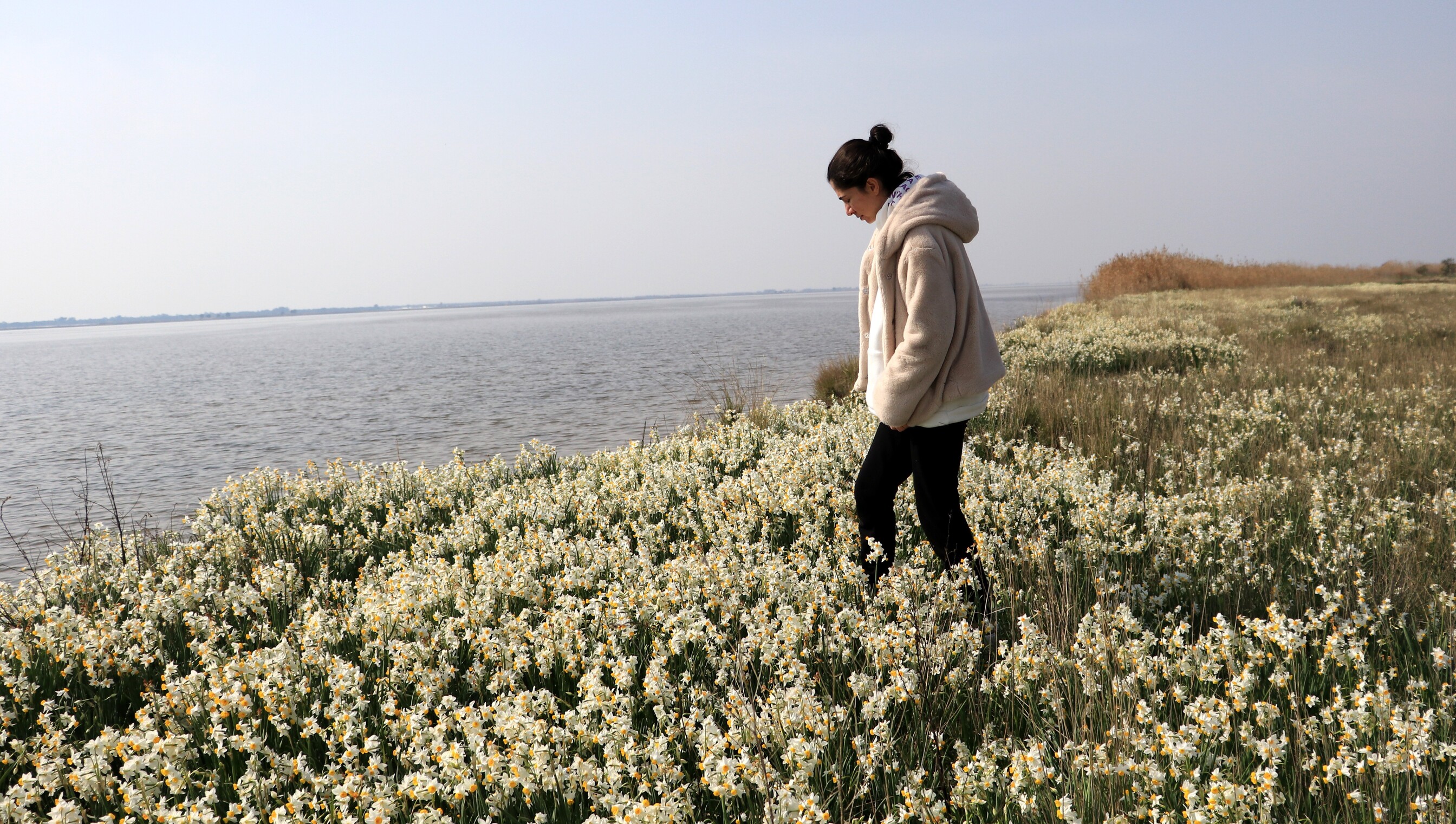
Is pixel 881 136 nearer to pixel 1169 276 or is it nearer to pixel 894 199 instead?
pixel 894 199

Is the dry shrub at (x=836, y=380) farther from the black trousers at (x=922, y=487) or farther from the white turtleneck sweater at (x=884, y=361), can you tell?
the white turtleneck sweater at (x=884, y=361)

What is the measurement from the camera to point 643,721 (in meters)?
3.54

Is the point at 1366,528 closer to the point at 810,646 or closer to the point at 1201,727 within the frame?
the point at 1201,727

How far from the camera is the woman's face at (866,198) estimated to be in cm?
398

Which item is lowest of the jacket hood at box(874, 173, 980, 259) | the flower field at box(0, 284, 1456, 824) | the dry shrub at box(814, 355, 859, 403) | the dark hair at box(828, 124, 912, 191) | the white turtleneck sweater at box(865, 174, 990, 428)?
the flower field at box(0, 284, 1456, 824)

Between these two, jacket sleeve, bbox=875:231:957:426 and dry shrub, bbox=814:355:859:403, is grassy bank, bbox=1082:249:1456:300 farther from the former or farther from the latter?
jacket sleeve, bbox=875:231:957:426

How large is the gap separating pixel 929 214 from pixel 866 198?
44 centimetres

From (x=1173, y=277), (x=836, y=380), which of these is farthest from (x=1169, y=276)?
(x=836, y=380)

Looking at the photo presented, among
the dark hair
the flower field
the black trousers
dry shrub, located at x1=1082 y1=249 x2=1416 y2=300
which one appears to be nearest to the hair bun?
the dark hair

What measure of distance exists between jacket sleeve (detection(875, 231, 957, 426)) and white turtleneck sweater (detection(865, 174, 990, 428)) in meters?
0.17

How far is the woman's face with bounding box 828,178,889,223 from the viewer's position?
13.1ft

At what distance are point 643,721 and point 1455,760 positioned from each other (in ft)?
9.51

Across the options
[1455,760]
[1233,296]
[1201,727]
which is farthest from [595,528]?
[1233,296]

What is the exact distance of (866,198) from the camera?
13.2 ft
